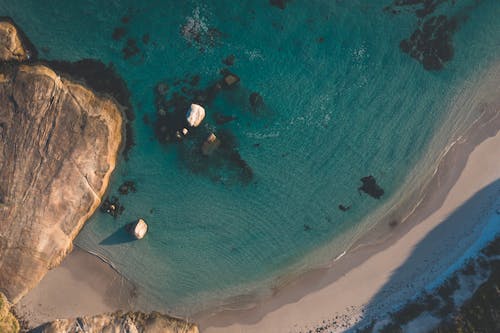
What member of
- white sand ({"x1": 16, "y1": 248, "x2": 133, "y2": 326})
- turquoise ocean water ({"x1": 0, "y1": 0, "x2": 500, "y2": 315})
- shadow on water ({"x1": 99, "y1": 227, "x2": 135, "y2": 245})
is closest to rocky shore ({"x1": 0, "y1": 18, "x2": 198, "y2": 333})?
white sand ({"x1": 16, "y1": 248, "x2": 133, "y2": 326})

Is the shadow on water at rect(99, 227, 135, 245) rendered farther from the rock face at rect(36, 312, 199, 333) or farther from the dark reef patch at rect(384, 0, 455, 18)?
the dark reef patch at rect(384, 0, 455, 18)

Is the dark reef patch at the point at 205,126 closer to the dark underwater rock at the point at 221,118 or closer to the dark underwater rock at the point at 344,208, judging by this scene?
the dark underwater rock at the point at 221,118

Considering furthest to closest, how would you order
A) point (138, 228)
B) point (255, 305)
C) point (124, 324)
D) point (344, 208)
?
point (344, 208) < point (255, 305) < point (138, 228) < point (124, 324)

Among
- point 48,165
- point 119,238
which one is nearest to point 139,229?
point 119,238

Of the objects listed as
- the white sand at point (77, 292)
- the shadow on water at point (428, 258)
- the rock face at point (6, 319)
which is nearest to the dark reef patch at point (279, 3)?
the shadow on water at point (428, 258)

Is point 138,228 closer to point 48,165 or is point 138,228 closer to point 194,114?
point 48,165

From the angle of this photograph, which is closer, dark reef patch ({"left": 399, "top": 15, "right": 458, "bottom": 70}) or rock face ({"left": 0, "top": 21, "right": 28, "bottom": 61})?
rock face ({"left": 0, "top": 21, "right": 28, "bottom": 61})

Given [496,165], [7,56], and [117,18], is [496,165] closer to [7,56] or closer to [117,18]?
[117,18]

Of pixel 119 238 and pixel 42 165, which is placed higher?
pixel 42 165

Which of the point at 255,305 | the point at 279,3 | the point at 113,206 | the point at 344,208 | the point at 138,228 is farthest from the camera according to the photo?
the point at 344,208
